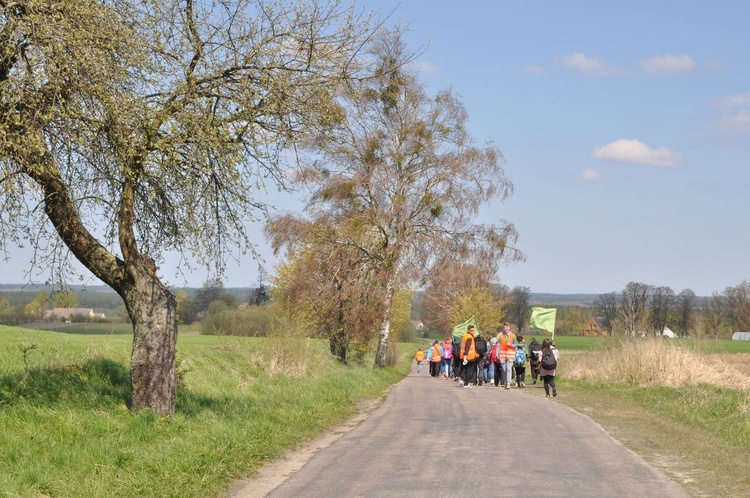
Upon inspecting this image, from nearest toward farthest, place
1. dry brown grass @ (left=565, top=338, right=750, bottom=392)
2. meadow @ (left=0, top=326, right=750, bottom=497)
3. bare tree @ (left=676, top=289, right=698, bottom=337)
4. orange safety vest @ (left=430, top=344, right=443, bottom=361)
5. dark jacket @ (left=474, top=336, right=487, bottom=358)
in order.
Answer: meadow @ (left=0, top=326, right=750, bottom=497), dry brown grass @ (left=565, top=338, right=750, bottom=392), dark jacket @ (left=474, top=336, right=487, bottom=358), orange safety vest @ (left=430, top=344, right=443, bottom=361), bare tree @ (left=676, top=289, right=698, bottom=337)

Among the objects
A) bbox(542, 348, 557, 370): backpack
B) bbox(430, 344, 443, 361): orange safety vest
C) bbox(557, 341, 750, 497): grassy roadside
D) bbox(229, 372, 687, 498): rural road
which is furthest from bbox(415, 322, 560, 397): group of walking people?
bbox(229, 372, 687, 498): rural road

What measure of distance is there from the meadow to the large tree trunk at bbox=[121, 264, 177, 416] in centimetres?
37

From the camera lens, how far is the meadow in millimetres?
9359

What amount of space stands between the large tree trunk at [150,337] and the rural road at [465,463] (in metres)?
2.36

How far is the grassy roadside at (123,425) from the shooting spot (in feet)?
29.5

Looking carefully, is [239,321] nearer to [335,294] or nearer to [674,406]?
[335,294]

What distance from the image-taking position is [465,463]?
Answer: 34.2 ft

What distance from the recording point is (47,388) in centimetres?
1345

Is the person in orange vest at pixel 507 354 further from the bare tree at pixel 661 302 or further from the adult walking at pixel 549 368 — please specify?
the bare tree at pixel 661 302

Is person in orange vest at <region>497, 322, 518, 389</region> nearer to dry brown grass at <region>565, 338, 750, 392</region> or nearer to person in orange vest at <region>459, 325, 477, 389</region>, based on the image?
person in orange vest at <region>459, 325, 477, 389</region>

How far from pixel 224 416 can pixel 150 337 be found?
2005mm

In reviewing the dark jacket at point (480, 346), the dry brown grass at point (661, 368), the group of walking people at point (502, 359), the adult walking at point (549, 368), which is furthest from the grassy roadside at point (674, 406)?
the dark jacket at point (480, 346)

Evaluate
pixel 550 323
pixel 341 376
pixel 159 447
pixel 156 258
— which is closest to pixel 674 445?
pixel 159 447

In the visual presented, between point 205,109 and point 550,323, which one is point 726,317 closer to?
point 550,323
